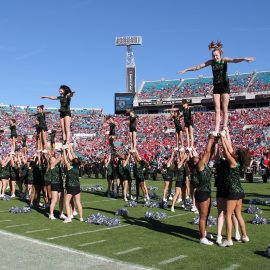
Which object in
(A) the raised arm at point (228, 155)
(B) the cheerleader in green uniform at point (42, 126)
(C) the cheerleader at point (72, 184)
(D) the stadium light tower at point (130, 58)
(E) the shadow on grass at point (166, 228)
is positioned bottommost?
(E) the shadow on grass at point (166, 228)

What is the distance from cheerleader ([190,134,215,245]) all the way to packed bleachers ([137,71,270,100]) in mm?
52278

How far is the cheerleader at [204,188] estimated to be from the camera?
7.36 m

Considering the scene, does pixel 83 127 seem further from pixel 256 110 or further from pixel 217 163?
pixel 217 163

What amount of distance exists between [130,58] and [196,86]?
63.3 ft

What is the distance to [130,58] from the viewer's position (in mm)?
79125

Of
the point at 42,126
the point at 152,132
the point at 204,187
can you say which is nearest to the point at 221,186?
the point at 204,187

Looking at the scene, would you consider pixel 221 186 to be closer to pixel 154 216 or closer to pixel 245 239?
pixel 245 239

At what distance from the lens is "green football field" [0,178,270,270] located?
6.21 meters

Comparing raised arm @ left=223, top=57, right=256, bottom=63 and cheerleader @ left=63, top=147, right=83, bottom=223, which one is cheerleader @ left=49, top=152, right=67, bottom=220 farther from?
raised arm @ left=223, top=57, right=256, bottom=63

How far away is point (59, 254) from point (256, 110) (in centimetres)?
4943

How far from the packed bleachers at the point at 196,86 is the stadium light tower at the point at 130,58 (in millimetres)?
3552

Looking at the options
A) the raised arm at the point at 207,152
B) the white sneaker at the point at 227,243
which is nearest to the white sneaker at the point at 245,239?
the white sneaker at the point at 227,243

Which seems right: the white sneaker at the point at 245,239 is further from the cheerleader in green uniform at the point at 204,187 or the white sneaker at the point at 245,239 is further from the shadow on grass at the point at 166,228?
the shadow on grass at the point at 166,228

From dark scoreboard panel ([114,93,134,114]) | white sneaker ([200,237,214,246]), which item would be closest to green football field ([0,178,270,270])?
white sneaker ([200,237,214,246])
